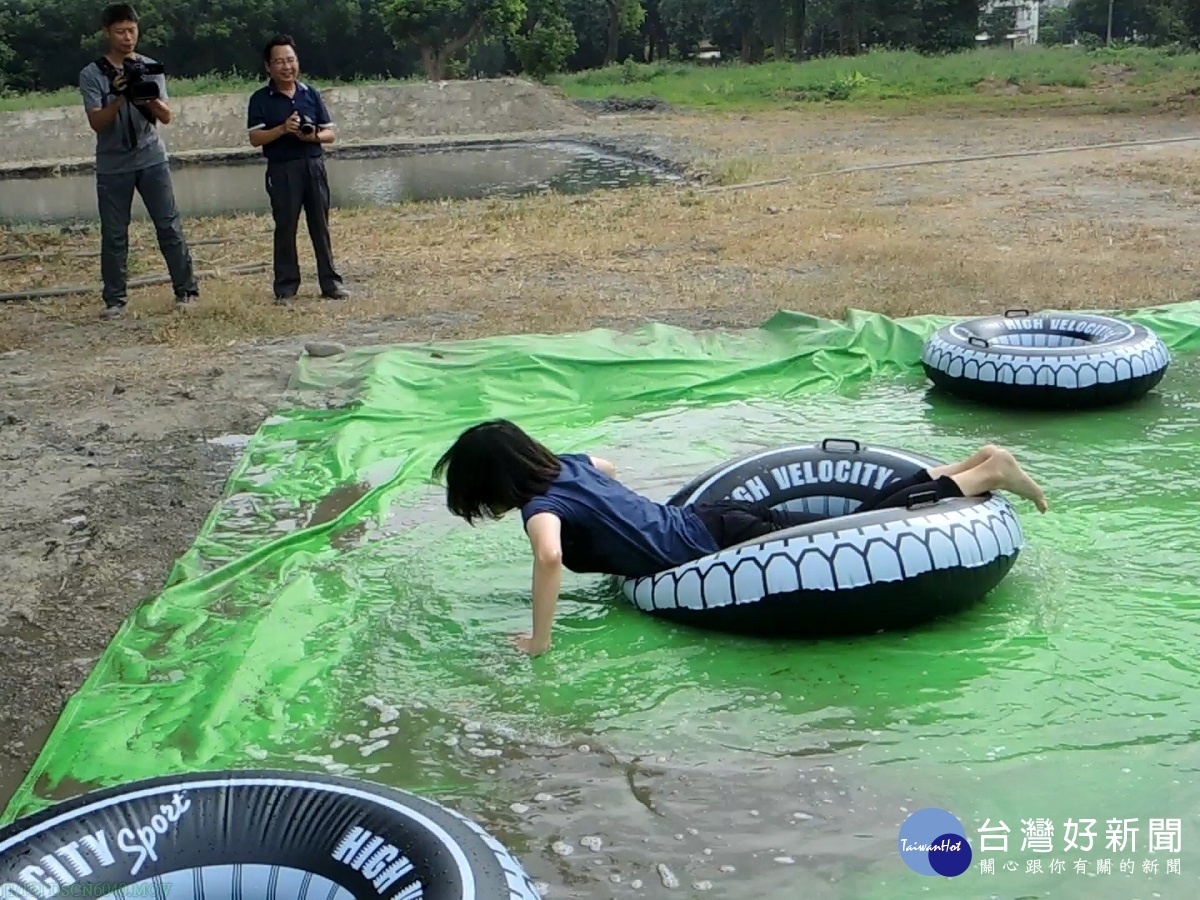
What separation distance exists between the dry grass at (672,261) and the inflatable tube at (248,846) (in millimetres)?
5046

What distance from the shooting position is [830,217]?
428 inches

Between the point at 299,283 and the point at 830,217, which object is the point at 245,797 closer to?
the point at 299,283

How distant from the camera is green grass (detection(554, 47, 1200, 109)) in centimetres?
2720

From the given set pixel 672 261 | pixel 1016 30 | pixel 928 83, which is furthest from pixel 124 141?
pixel 1016 30

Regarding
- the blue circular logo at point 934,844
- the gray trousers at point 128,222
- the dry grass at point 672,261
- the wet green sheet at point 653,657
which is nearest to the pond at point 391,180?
the dry grass at point 672,261

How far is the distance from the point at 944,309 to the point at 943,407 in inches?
72.1

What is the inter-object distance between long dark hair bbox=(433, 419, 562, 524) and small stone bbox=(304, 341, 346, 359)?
132 inches

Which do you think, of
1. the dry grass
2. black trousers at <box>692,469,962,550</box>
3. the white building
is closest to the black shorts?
black trousers at <box>692,469,962,550</box>

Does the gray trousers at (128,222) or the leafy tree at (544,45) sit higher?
the leafy tree at (544,45)

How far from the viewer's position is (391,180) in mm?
19875

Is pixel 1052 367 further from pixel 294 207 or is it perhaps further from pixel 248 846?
pixel 294 207

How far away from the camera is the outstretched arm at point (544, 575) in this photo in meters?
3.35

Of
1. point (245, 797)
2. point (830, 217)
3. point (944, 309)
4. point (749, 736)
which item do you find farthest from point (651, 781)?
point (830, 217)

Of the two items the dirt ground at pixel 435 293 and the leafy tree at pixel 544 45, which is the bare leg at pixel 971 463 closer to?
the dirt ground at pixel 435 293
